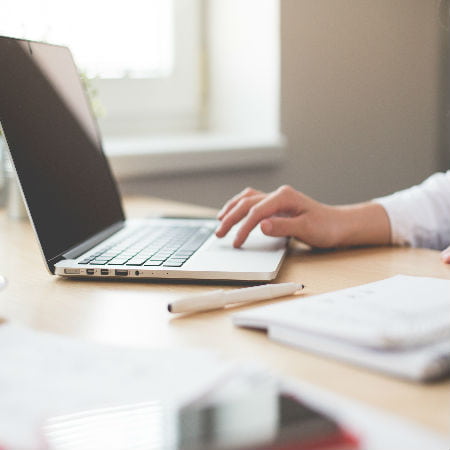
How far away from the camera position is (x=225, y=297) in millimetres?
692

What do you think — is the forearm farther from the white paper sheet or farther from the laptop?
the white paper sheet

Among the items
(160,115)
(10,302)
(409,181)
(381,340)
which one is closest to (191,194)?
(160,115)

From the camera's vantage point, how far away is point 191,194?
179cm

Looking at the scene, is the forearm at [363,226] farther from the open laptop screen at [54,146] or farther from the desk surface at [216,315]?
the open laptop screen at [54,146]

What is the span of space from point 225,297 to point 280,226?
279 mm

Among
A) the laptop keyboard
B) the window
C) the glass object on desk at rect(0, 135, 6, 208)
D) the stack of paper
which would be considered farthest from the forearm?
the window

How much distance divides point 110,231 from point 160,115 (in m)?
0.98

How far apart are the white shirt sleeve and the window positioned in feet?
2.98

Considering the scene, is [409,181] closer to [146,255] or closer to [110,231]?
[110,231]

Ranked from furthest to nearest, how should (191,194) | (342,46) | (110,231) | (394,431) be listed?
1. (342,46)
2. (191,194)
3. (110,231)
4. (394,431)

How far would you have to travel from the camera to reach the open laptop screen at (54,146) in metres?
0.84

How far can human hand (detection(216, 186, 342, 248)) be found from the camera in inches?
37.0

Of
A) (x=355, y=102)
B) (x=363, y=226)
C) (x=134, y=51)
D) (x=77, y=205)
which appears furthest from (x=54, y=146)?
(x=355, y=102)

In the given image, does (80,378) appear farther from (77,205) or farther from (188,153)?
(188,153)
